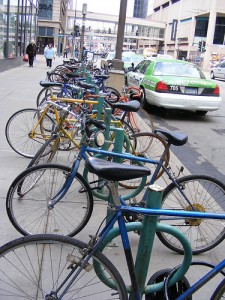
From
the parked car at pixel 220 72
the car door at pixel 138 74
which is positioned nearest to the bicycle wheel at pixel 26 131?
the car door at pixel 138 74

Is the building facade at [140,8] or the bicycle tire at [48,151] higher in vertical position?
the building facade at [140,8]

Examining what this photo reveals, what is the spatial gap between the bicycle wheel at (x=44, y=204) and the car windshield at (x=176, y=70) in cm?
757

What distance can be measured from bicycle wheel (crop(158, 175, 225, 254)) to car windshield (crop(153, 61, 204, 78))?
293 inches

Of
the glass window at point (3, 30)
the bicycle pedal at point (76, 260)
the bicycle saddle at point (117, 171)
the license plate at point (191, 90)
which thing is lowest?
the bicycle pedal at point (76, 260)

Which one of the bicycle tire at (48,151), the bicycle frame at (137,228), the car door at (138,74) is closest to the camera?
the bicycle frame at (137,228)

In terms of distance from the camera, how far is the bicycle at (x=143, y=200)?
330 centimetres

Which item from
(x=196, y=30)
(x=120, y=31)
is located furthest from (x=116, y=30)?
(x=120, y=31)

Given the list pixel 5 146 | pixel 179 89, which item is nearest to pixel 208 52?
pixel 179 89

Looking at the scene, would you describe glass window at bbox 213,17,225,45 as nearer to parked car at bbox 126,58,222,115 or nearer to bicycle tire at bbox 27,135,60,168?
parked car at bbox 126,58,222,115

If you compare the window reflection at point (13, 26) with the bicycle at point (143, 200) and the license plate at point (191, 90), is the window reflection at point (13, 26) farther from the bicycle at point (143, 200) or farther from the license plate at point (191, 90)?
the bicycle at point (143, 200)

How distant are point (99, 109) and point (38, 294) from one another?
9.58ft

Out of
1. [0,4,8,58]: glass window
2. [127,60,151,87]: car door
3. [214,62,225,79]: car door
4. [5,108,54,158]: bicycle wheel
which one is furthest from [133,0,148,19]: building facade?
[5,108,54,158]: bicycle wheel

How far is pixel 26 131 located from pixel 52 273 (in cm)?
340

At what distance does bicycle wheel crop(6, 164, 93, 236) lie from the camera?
11.0ft
